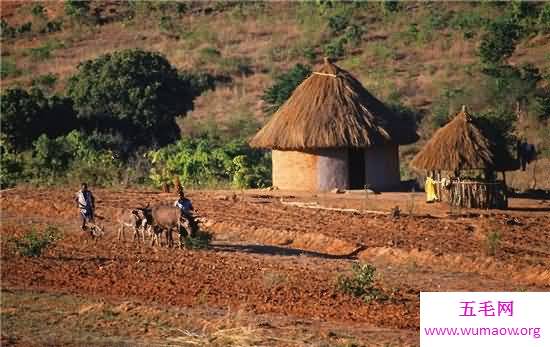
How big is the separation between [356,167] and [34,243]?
9.07 m

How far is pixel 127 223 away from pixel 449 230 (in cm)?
525

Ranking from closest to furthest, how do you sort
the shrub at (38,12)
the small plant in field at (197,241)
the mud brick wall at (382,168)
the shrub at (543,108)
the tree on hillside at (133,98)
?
the small plant in field at (197,241), the mud brick wall at (382,168), the shrub at (543,108), the tree on hillside at (133,98), the shrub at (38,12)

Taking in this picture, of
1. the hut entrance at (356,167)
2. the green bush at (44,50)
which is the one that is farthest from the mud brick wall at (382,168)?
the green bush at (44,50)

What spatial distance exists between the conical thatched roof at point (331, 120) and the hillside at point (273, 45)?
8965 mm

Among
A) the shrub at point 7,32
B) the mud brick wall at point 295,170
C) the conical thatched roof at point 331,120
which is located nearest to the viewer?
the conical thatched roof at point 331,120

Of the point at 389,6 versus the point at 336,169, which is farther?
the point at 389,6

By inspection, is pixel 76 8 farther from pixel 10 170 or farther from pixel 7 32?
pixel 10 170

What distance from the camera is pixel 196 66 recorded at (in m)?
44.8

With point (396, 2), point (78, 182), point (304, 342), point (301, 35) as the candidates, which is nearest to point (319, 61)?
point (301, 35)

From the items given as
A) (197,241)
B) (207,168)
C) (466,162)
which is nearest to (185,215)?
(197,241)

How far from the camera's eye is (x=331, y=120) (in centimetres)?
2380

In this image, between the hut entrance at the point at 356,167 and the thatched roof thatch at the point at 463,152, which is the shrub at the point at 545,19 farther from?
the thatched roof thatch at the point at 463,152

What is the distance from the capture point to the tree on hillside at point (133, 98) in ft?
111

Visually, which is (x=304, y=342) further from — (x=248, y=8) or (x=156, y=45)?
(x=248, y=8)
